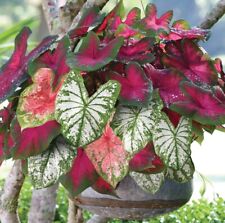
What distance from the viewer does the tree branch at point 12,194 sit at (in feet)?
3.79

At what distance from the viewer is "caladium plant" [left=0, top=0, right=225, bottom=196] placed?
2.54 feet

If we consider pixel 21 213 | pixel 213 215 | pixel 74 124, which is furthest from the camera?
pixel 21 213

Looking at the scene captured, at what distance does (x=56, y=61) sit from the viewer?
852 millimetres

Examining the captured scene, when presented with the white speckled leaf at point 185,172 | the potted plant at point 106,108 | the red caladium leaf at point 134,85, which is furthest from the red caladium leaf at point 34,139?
the white speckled leaf at point 185,172

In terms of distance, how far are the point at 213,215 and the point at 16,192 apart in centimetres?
100

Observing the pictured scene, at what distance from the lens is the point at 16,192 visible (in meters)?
1.18

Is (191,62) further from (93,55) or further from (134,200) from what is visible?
(134,200)

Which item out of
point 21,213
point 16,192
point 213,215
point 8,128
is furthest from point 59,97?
point 21,213

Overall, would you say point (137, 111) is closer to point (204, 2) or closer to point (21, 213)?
point (21, 213)

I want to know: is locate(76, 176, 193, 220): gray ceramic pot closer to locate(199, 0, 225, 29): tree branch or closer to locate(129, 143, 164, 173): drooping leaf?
locate(129, 143, 164, 173): drooping leaf

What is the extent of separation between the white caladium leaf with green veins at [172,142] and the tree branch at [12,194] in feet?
1.38

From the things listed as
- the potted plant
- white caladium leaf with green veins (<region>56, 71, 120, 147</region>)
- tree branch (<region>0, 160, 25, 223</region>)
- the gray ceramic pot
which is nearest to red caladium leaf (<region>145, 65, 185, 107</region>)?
the potted plant

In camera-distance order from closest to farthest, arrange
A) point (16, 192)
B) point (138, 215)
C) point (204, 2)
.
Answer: point (138, 215) < point (16, 192) < point (204, 2)

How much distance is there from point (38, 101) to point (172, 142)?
20 cm
